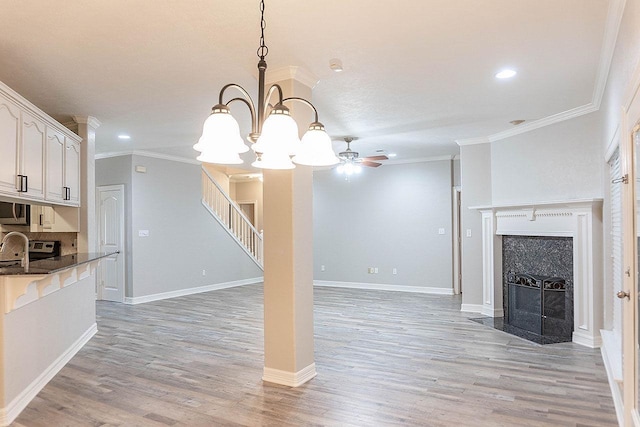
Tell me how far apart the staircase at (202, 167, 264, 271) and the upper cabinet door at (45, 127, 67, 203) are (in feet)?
13.4

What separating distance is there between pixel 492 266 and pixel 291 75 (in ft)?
14.2

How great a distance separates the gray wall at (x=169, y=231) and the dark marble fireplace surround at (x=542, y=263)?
562 centimetres

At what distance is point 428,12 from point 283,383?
302cm

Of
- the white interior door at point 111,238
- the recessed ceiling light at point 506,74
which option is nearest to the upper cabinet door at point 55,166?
the white interior door at point 111,238

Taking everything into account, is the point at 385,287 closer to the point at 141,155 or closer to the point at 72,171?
the point at 141,155

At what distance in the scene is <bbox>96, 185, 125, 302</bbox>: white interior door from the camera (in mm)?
7352

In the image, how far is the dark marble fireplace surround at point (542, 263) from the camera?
195 inches

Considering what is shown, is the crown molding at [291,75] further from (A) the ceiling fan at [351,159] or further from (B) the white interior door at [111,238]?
(B) the white interior door at [111,238]

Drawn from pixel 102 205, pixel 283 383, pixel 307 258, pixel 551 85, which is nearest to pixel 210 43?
pixel 307 258

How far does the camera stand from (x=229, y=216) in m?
9.59

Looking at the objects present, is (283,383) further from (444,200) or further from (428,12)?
(444,200)

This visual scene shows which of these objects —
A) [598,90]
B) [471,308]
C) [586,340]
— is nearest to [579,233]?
[586,340]

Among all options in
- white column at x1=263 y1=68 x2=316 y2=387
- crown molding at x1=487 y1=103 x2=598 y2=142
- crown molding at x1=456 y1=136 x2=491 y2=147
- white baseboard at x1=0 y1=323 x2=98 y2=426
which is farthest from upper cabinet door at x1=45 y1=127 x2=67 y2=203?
crown molding at x1=487 y1=103 x2=598 y2=142

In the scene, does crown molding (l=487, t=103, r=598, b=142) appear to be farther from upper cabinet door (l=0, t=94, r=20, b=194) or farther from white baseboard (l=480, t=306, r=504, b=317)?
upper cabinet door (l=0, t=94, r=20, b=194)
